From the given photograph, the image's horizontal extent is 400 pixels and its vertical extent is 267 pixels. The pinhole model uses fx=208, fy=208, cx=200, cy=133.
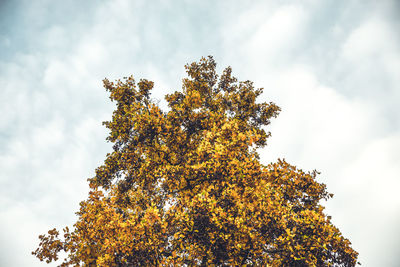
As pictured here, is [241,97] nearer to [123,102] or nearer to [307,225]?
[123,102]

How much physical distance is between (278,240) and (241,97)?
12.1 m

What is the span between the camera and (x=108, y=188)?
48.3 feet

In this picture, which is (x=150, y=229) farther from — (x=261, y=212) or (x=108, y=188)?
(x=108, y=188)

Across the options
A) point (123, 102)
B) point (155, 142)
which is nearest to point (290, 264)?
point (155, 142)

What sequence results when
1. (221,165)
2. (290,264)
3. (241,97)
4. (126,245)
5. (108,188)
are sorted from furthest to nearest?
(241,97), (108,188), (221,165), (290,264), (126,245)

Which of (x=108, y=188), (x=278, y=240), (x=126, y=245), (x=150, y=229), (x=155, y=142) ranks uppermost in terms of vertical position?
(x=155, y=142)

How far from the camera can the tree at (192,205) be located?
8883 mm

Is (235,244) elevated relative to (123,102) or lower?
lower

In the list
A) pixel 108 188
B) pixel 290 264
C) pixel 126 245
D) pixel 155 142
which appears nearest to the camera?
pixel 126 245

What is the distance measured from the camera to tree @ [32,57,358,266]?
888 centimetres

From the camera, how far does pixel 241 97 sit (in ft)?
60.8

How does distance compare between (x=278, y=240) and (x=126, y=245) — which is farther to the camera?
(x=278, y=240)

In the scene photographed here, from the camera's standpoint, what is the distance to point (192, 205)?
29.8 ft

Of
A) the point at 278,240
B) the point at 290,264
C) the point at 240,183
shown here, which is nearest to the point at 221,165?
the point at 240,183
